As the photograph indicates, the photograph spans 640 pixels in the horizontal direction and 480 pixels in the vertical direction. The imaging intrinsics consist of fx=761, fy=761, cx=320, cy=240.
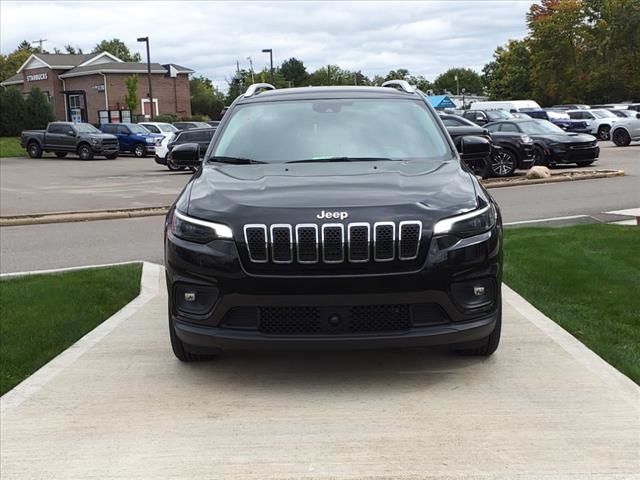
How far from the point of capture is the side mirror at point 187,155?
5801mm

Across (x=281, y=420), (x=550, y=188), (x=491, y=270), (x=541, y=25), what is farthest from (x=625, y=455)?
(x=541, y=25)

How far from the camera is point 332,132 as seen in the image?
530 centimetres

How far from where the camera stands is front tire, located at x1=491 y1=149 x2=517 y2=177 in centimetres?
2008

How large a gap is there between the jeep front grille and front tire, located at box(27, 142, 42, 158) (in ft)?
132

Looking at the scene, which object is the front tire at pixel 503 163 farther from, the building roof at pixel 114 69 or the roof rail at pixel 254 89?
the building roof at pixel 114 69

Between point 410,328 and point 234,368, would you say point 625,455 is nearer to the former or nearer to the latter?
point 410,328

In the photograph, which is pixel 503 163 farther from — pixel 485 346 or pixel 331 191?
pixel 331 191

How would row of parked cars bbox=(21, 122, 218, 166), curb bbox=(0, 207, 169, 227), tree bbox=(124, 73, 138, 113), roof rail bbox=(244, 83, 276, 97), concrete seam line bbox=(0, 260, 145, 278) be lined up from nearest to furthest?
1. roof rail bbox=(244, 83, 276, 97)
2. concrete seam line bbox=(0, 260, 145, 278)
3. curb bbox=(0, 207, 169, 227)
4. row of parked cars bbox=(21, 122, 218, 166)
5. tree bbox=(124, 73, 138, 113)

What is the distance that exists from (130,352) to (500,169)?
54.6ft

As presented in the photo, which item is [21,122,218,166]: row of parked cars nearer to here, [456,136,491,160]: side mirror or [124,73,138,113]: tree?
[124,73,138,113]: tree

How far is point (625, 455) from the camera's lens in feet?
11.0

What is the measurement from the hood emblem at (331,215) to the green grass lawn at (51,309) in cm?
222

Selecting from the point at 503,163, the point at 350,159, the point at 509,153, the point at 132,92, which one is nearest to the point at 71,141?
A: the point at 132,92

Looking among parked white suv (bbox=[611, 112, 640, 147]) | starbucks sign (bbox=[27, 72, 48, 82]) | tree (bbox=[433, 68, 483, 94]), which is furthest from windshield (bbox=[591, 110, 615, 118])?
tree (bbox=[433, 68, 483, 94])
